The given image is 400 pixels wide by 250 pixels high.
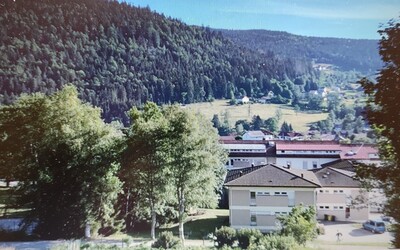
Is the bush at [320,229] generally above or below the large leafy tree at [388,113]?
below

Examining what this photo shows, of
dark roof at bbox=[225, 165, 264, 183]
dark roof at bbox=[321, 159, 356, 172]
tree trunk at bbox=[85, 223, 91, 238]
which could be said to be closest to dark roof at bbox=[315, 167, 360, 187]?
dark roof at bbox=[321, 159, 356, 172]

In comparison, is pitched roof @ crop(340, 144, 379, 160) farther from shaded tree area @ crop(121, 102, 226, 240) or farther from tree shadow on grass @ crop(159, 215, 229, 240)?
tree shadow on grass @ crop(159, 215, 229, 240)

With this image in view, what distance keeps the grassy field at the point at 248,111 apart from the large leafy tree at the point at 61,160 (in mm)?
845

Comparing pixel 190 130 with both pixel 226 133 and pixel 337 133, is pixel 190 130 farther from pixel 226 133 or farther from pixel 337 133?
pixel 337 133

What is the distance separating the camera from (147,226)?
12.8 feet

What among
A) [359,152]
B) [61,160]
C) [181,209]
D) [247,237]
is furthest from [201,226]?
[359,152]

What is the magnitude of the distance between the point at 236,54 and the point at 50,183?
2.08 meters

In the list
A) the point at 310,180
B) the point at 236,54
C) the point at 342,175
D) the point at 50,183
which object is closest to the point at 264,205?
the point at 310,180

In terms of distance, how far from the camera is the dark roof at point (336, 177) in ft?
11.9

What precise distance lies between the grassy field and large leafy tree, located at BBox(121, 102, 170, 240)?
1.16 feet

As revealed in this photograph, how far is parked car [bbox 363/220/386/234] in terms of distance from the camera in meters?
3.47

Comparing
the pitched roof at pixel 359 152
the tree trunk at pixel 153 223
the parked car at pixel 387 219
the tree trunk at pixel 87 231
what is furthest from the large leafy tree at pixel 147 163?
the parked car at pixel 387 219

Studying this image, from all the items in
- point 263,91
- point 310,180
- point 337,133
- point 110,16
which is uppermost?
point 110,16

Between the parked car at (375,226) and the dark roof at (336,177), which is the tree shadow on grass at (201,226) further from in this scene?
the parked car at (375,226)
